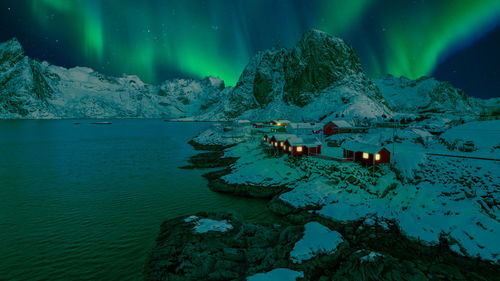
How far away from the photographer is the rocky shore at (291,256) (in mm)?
12945

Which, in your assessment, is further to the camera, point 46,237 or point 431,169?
point 431,169

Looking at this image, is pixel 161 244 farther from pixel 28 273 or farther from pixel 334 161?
pixel 334 161

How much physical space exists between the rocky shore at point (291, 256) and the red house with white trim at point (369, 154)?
1238 cm

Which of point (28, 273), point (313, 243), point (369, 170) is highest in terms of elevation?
point (369, 170)

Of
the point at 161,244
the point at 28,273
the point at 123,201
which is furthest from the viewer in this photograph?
the point at 123,201

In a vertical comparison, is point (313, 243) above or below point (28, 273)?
above

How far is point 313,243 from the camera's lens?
49.8 ft

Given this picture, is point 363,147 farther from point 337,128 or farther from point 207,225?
point 337,128

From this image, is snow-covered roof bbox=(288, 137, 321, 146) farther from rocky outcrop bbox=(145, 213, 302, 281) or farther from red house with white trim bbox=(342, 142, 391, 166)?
rocky outcrop bbox=(145, 213, 302, 281)

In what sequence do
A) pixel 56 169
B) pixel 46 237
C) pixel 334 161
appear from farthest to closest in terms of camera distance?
pixel 56 169, pixel 334 161, pixel 46 237

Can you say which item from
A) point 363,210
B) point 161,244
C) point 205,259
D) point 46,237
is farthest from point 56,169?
point 363,210

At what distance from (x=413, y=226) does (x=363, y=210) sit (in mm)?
4186

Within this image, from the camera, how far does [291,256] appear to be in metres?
Result: 14.2

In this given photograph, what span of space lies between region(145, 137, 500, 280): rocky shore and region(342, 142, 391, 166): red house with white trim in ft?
40.6
